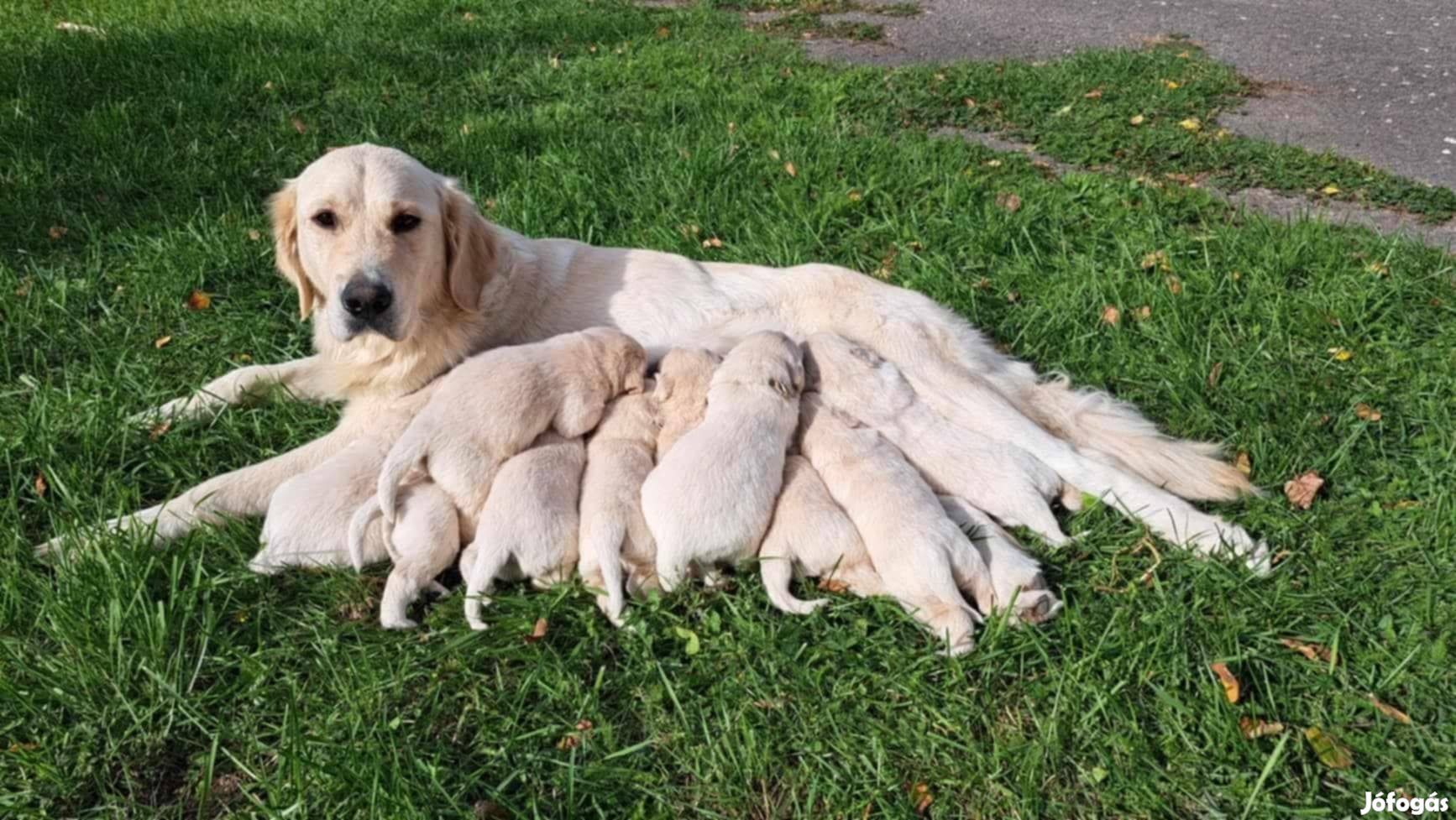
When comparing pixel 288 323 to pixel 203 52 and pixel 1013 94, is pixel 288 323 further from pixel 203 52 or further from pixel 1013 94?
pixel 1013 94

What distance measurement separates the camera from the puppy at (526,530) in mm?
2586

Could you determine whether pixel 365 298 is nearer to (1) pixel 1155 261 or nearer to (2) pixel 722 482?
(2) pixel 722 482

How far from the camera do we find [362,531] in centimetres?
269

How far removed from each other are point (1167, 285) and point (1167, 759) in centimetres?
258

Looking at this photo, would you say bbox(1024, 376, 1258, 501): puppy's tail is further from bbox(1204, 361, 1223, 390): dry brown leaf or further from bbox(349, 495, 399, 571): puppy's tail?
bbox(349, 495, 399, 571): puppy's tail

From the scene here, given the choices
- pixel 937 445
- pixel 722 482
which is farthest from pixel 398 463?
pixel 937 445

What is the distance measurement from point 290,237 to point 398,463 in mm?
1299

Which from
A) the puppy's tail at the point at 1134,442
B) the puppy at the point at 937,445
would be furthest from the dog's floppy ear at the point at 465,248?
the puppy's tail at the point at 1134,442

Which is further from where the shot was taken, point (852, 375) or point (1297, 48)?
point (1297, 48)

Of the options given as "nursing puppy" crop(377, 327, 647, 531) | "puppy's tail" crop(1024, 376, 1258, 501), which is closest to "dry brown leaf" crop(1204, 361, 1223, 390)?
"puppy's tail" crop(1024, 376, 1258, 501)

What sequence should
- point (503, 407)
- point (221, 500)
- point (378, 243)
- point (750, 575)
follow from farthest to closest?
point (378, 243) < point (221, 500) < point (503, 407) < point (750, 575)

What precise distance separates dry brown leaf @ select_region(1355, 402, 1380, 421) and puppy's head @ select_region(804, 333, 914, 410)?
1588 millimetres

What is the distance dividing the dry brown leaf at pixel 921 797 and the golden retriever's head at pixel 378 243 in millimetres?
2130

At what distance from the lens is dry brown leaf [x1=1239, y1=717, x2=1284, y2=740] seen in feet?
7.38
